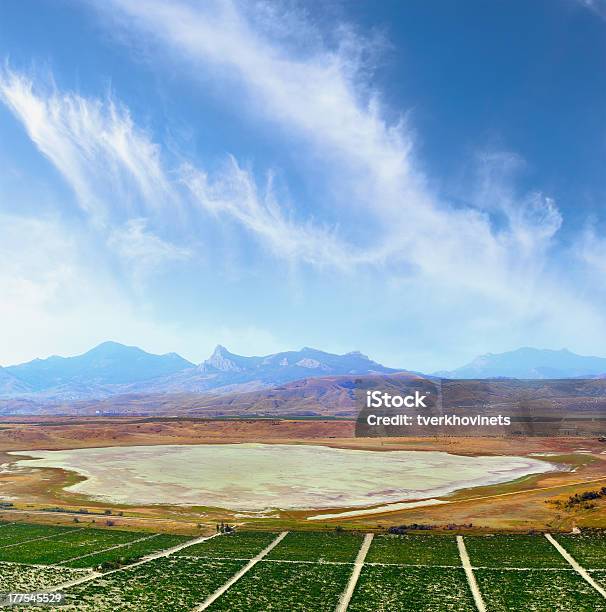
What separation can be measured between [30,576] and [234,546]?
17.8 meters

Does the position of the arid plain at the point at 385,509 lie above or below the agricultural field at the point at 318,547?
below

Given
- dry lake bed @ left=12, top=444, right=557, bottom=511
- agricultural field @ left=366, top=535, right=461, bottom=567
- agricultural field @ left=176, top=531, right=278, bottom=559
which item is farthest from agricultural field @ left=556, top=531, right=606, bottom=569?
agricultural field @ left=176, top=531, right=278, bottom=559

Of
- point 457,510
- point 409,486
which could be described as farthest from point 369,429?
point 457,510

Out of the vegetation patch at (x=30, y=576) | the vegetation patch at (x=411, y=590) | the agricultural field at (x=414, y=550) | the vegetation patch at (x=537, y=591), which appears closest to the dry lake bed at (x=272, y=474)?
the agricultural field at (x=414, y=550)

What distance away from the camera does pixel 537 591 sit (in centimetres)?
3806

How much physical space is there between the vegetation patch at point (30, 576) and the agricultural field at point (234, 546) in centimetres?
1027

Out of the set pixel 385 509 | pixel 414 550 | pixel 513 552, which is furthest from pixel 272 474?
pixel 513 552

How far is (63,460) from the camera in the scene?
119688mm

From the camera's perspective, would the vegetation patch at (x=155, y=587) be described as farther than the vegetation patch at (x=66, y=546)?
No

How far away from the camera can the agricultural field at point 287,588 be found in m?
35.4

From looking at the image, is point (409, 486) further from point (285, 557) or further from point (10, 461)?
point (10, 461)

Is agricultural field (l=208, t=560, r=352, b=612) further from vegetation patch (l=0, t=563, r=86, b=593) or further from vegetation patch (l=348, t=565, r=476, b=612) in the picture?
vegetation patch (l=0, t=563, r=86, b=593)

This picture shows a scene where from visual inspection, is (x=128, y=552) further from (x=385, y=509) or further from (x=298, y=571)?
(x=385, y=509)

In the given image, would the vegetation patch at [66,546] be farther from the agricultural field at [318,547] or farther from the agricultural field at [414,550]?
the agricultural field at [414,550]
